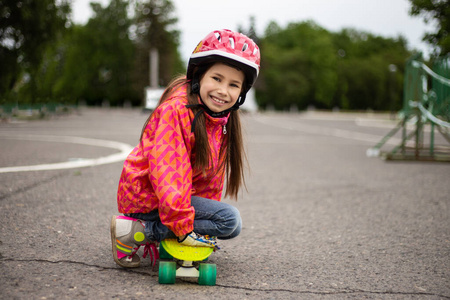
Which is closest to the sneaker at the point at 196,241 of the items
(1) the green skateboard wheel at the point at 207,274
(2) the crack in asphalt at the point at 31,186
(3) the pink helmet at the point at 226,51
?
(1) the green skateboard wheel at the point at 207,274

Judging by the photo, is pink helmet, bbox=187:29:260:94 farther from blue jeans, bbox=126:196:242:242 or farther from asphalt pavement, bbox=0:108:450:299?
asphalt pavement, bbox=0:108:450:299

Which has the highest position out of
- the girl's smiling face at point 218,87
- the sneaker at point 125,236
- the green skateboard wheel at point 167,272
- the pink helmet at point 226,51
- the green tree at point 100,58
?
the green tree at point 100,58

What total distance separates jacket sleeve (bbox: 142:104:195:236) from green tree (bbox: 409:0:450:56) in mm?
9574

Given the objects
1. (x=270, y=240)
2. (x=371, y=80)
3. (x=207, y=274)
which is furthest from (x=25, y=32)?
(x=371, y=80)

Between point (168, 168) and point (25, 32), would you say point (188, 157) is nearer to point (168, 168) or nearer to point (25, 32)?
point (168, 168)

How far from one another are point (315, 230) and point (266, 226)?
16.6 inches

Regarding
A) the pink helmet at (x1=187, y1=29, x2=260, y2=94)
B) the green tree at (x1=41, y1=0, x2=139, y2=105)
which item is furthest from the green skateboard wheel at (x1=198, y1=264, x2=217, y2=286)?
the green tree at (x1=41, y1=0, x2=139, y2=105)

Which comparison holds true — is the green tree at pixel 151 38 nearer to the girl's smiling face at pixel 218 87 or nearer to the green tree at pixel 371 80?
the green tree at pixel 371 80

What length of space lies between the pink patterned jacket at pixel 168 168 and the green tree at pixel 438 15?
371 inches

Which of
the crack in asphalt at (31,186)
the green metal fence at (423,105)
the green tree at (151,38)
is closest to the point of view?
the crack in asphalt at (31,186)

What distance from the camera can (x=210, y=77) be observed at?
2.79m

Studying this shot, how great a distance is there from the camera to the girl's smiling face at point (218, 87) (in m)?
2.77

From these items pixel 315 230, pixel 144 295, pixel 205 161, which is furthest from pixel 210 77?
Result: pixel 315 230

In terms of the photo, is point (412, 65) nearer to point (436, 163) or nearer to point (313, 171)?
point (436, 163)
